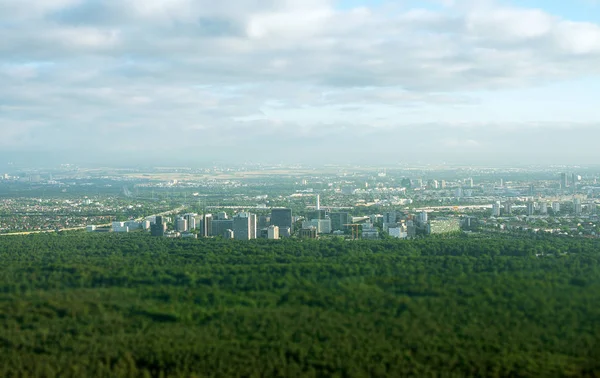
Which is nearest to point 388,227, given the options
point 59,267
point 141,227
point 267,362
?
point 141,227

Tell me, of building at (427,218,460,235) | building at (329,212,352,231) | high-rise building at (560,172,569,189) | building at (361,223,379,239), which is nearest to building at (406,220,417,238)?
building at (427,218,460,235)

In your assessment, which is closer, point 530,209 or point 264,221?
point 264,221

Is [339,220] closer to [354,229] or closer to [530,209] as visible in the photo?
[354,229]

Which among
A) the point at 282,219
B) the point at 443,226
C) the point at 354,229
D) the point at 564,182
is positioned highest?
the point at 564,182

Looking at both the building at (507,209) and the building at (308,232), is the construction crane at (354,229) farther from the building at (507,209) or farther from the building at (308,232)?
the building at (507,209)

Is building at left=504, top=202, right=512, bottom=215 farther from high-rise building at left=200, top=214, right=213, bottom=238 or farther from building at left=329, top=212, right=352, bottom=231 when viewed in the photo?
high-rise building at left=200, top=214, right=213, bottom=238

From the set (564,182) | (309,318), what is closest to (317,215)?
(309,318)

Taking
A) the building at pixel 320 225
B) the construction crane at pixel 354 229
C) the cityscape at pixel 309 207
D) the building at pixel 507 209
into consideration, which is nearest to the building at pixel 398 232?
the cityscape at pixel 309 207
